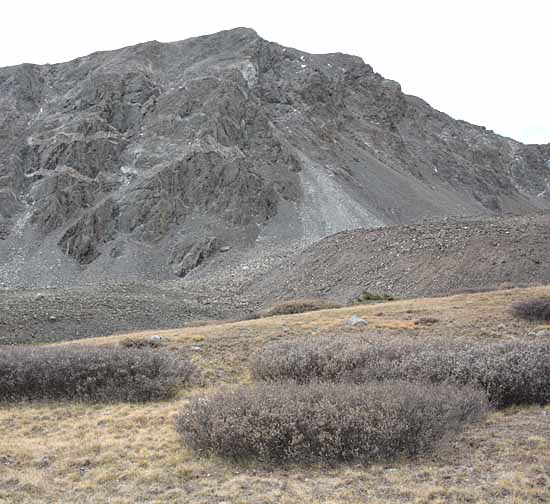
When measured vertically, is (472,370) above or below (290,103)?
below

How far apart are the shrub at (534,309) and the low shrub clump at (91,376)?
1334 cm

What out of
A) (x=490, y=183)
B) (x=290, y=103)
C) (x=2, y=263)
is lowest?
(x=2, y=263)

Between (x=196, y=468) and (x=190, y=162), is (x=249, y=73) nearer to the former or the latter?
(x=190, y=162)

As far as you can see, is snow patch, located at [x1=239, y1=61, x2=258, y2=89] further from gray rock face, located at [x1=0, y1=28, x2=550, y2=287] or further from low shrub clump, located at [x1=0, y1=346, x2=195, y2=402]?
low shrub clump, located at [x1=0, y1=346, x2=195, y2=402]

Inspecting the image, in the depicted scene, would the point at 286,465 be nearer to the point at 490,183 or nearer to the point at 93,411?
the point at 93,411

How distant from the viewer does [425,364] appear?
1394 centimetres

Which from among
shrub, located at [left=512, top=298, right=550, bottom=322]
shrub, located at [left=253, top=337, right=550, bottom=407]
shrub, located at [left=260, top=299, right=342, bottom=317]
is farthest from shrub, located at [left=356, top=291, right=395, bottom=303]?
shrub, located at [left=253, top=337, right=550, bottom=407]

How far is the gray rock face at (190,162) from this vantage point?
253ft

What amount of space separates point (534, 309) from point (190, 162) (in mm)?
69585

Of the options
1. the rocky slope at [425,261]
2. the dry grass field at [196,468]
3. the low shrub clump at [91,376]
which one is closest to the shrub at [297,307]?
the rocky slope at [425,261]

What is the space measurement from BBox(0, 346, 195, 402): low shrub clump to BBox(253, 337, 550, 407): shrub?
2.80 meters

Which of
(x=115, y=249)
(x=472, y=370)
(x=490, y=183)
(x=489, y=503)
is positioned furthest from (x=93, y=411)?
(x=490, y=183)

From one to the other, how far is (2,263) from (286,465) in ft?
241

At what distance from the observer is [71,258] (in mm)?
75812
